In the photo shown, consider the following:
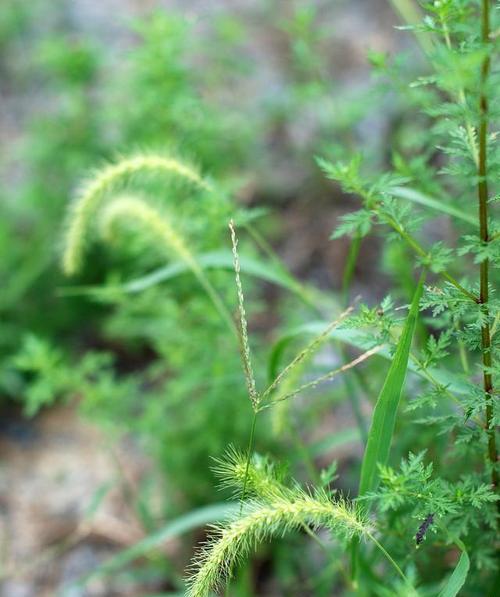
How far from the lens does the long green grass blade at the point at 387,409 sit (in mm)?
1301

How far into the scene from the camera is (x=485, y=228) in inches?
48.6

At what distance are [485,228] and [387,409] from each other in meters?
0.37

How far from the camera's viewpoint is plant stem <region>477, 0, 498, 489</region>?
1.11m

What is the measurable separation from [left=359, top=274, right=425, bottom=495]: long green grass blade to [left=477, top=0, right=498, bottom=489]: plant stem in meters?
0.11

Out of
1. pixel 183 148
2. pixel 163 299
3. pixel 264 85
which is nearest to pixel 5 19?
pixel 264 85

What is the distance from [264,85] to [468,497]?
3439 millimetres

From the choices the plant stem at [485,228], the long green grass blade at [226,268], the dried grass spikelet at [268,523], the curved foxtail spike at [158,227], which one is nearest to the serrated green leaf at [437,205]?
the plant stem at [485,228]

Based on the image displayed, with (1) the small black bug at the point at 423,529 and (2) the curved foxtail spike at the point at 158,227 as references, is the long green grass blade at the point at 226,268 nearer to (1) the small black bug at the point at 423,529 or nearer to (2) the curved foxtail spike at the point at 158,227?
(2) the curved foxtail spike at the point at 158,227

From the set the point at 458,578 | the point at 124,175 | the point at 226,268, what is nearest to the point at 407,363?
the point at 458,578

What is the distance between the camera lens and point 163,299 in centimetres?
245

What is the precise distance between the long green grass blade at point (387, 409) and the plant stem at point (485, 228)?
115 mm

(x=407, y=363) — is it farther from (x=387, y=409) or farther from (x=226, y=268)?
→ (x=226, y=268)

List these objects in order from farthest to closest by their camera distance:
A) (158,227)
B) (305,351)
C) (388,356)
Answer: (158,227)
(388,356)
(305,351)

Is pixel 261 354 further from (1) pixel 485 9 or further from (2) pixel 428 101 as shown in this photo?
(1) pixel 485 9
